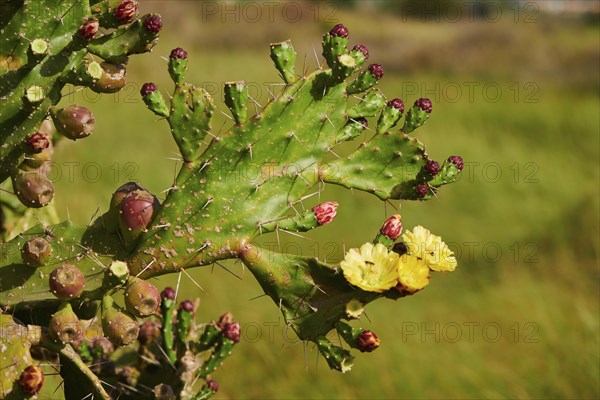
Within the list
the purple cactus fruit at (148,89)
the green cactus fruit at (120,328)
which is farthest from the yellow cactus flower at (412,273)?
the purple cactus fruit at (148,89)

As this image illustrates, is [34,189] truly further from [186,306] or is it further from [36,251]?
[186,306]

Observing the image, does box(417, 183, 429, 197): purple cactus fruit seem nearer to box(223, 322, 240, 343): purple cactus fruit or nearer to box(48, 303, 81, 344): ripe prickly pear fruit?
box(223, 322, 240, 343): purple cactus fruit

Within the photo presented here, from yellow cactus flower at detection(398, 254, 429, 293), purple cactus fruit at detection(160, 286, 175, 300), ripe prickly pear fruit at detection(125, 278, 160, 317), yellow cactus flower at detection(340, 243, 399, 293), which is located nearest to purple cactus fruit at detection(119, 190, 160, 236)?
ripe prickly pear fruit at detection(125, 278, 160, 317)

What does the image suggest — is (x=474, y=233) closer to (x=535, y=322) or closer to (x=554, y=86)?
(x=535, y=322)

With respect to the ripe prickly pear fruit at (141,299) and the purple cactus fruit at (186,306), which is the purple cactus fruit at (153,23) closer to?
the ripe prickly pear fruit at (141,299)

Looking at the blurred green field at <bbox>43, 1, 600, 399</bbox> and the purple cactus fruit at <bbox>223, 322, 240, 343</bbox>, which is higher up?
the purple cactus fruit at <bbox>223, 322, 240, 343</bbox>

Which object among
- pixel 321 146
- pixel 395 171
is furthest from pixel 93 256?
pixel 395 171
